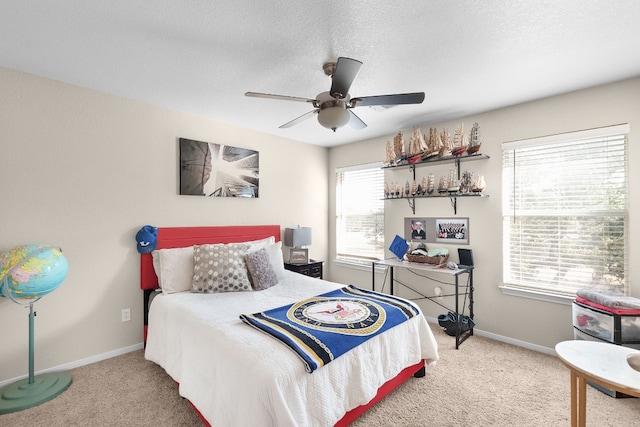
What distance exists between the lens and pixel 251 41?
6.43ft

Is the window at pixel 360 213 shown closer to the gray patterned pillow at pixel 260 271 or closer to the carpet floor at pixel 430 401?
the gray patterned pillow at pixel 260 271

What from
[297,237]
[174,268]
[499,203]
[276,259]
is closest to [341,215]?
[297,237]

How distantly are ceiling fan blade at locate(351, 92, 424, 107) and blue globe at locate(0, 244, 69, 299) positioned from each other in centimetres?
258

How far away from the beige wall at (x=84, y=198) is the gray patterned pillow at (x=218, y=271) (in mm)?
681

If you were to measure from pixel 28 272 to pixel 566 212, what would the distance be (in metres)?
4.55

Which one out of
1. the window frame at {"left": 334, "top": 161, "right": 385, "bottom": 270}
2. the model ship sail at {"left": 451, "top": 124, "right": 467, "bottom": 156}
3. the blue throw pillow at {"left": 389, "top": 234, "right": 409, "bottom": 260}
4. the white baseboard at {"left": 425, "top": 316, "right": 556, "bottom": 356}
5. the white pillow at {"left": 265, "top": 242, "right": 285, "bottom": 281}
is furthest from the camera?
the window frame at {"left": 334, "top": 161, "right": 385, "bottom": 270}

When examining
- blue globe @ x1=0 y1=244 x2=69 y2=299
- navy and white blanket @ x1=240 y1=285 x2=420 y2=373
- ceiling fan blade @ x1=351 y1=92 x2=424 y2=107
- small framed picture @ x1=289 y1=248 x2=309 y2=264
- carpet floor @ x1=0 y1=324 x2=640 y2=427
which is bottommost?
carpet floor @ x1=0 y1=324 x2=640 y2=427

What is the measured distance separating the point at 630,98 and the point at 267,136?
3.77 metres

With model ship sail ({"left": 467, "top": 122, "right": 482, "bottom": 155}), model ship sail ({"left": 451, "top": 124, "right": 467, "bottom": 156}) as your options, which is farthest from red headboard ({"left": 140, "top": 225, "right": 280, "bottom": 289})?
model ship sail ({"left": 467, "top": 122, "right": 482, "bottom": 155})

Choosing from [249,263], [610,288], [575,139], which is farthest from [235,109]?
[610,288]

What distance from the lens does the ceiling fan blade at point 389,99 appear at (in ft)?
6.59

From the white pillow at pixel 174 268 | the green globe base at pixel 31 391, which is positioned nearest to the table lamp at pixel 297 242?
the white pillow at pixel 174 268

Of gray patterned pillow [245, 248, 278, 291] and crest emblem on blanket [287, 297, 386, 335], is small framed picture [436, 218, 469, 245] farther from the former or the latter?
gray patterned pillow [245, 248, 278, 291]

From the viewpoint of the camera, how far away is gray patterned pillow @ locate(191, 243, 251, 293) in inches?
109
